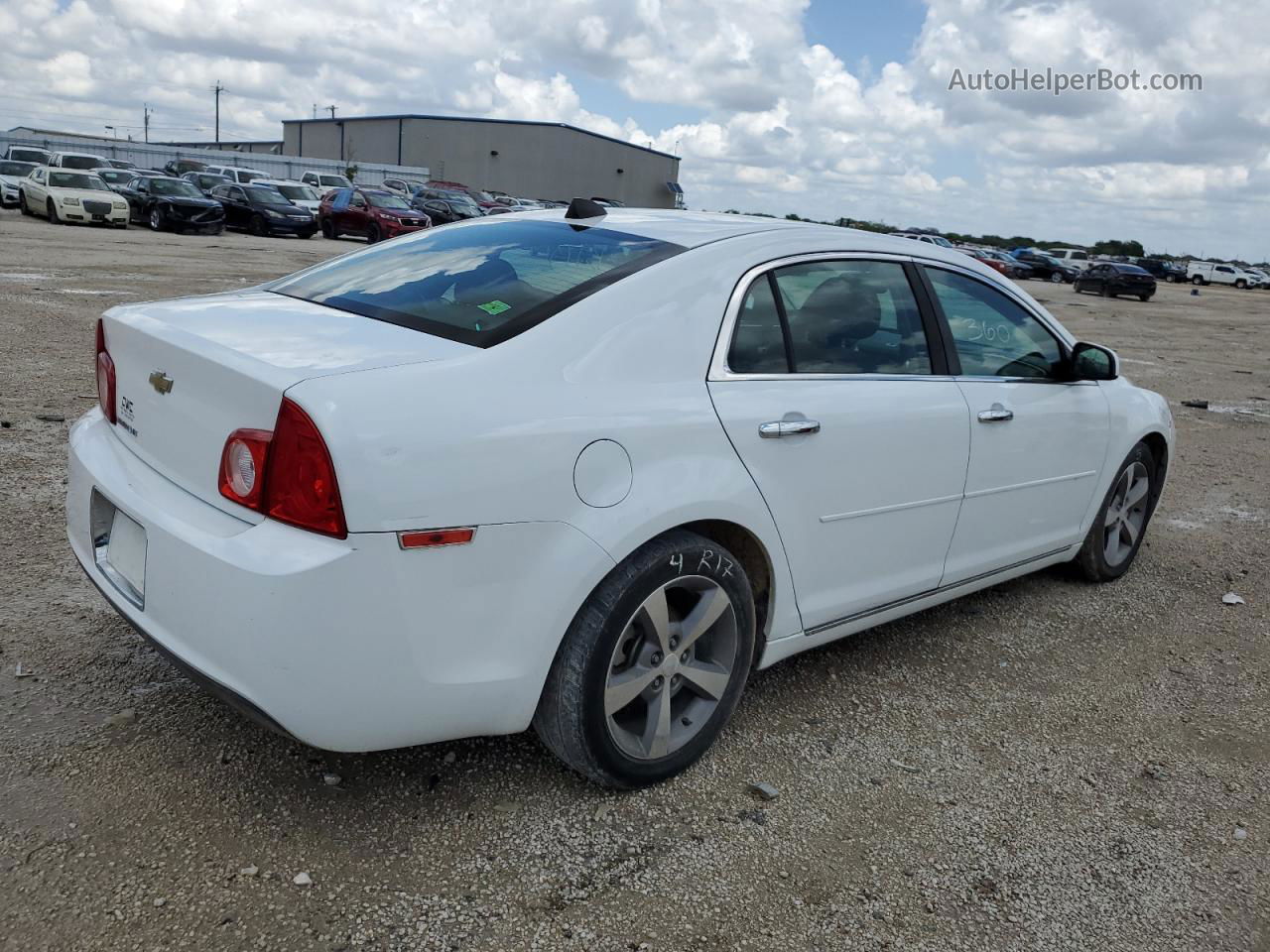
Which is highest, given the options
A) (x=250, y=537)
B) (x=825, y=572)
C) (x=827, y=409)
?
(x=827, y=409)

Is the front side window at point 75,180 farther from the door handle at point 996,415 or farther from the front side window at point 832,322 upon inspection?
the door handle at point 996,415

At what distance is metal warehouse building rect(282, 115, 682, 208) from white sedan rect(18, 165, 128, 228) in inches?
2235

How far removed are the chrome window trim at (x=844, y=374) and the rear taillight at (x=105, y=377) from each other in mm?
1729

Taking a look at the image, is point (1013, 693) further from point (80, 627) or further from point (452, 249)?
point (80, 627)

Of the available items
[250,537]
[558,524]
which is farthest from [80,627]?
[558,524]

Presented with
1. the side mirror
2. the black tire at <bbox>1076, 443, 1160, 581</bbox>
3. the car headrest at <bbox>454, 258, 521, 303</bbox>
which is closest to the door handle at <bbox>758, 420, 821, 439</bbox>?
the car headrest at <bbox>454, 258, 521, 303</bbox>

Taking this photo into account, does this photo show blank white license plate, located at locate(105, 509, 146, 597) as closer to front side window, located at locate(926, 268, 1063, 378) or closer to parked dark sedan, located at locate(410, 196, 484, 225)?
front side window, located at locate(926, 268, 1063, 378)

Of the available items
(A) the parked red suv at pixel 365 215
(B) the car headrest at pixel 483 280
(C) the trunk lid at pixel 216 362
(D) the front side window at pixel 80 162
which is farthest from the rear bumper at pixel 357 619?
(D) the front side window at pixel 80 162

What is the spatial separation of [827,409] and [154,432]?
6.18ft

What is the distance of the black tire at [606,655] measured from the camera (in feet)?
8.58

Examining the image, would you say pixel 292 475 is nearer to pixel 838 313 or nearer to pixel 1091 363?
pixel 838 313

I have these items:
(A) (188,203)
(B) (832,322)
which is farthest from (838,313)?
(A) (188,203)

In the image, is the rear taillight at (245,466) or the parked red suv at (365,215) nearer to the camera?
the rear taillight at (245,466)

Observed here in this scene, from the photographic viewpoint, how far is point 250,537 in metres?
2.31
